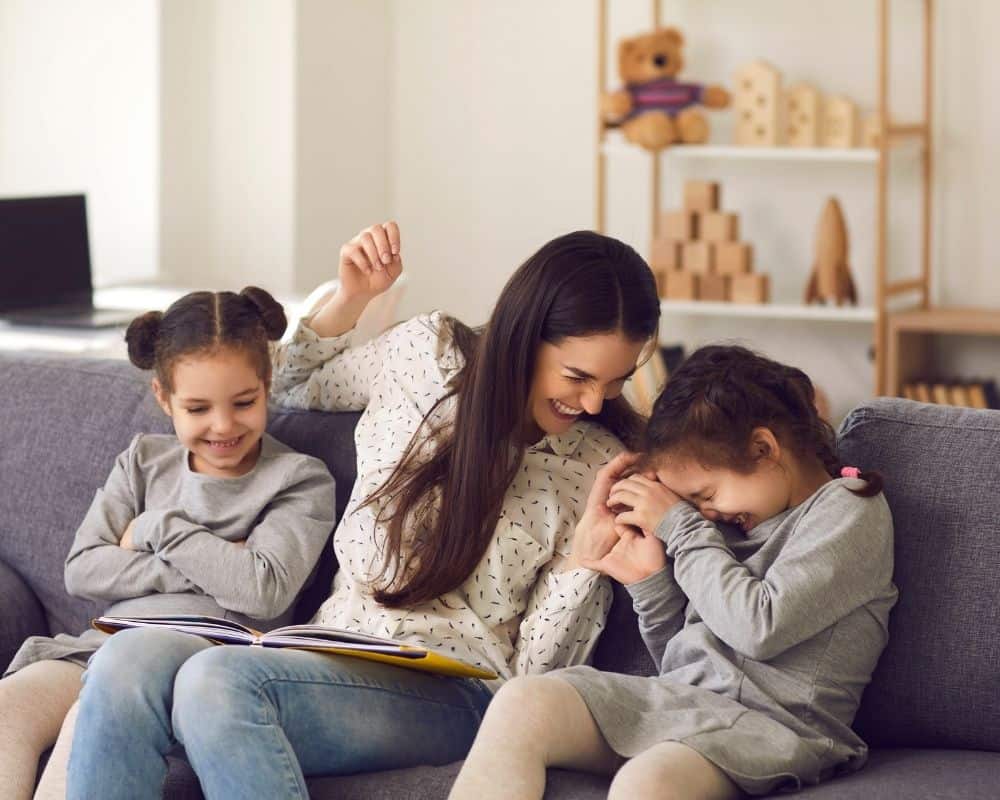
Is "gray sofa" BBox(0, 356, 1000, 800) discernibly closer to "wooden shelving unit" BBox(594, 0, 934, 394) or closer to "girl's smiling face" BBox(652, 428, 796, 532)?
"girl's smiling face" BBox(652, 428, 796, 532)

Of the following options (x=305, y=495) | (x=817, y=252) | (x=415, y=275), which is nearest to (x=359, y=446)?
(x=305, y=495)

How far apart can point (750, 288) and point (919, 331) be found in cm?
45

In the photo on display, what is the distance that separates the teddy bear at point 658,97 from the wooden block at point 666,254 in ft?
0.82

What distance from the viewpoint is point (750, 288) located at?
3.97 m

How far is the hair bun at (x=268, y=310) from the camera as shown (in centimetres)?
202

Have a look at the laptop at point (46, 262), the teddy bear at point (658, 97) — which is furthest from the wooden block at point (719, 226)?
the laptop at point (46, 262)

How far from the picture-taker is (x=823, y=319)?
4.21m

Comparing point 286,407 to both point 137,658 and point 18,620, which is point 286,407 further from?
point 137,658

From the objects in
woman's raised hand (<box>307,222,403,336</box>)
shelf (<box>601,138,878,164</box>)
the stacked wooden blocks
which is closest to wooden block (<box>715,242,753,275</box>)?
the stacked wooden blocks

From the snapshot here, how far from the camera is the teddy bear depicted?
154 inches

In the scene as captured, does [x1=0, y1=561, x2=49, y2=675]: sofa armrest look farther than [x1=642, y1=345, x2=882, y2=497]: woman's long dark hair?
Yes

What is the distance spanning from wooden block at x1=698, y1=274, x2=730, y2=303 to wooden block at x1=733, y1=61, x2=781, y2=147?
0.36 metres

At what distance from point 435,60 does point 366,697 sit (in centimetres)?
323

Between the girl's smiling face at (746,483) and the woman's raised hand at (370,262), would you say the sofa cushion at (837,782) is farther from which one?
the woman's raised hand at (370,262)
